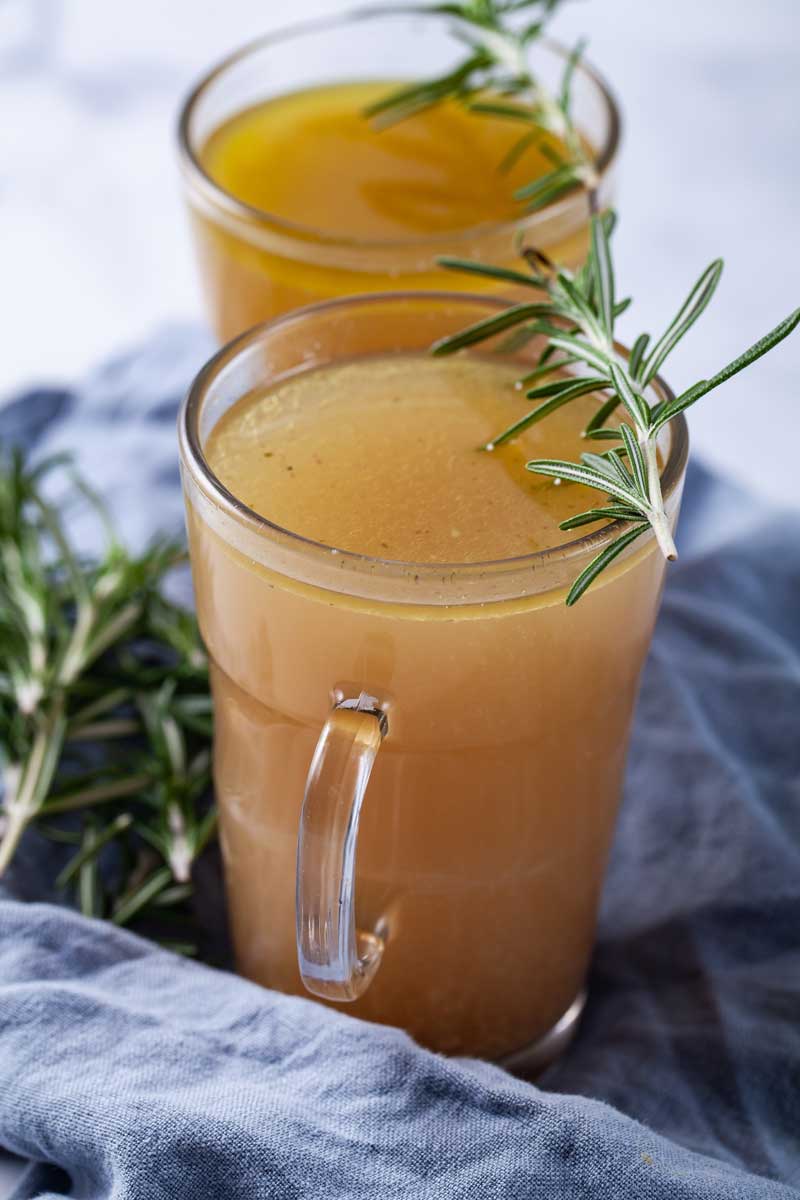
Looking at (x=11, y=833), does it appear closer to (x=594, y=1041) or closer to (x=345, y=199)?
(x=594, y=1041)

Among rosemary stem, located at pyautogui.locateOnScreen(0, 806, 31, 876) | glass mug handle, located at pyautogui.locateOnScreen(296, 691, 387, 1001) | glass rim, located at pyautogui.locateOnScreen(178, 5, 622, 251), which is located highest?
glass rim, located at pyautogui.locateOnScreen(178, 5, 622, 251)

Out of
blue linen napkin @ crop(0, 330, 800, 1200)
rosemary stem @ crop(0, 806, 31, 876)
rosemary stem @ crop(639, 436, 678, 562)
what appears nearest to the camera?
rosemary stem @ crop(639, 436, 678, 562)

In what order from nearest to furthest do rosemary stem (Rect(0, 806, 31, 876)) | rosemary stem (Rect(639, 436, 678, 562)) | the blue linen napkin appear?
rosemary stem (Rect(639, 436, 678, 562)), the blue linen napkin, rosemary stem (Rect(0, 806, 31, 876))

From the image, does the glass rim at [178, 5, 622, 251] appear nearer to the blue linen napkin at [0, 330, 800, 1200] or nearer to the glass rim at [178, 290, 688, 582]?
the glass rim at [178, 290, 688, 582]

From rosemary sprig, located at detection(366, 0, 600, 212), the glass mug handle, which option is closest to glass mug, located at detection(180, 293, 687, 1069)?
the glass mug handle

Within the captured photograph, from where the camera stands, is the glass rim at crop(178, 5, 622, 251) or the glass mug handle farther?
the glass rim at crop(178, 5, 622, 251)

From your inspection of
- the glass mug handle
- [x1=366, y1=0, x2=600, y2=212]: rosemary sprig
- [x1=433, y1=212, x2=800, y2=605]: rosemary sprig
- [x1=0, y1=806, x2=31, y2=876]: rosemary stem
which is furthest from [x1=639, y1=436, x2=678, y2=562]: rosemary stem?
[x1=0, y1=806, x2=31, y2=876]: rosemary stem

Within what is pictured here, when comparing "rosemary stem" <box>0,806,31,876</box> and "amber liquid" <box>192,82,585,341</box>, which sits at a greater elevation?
"amber liquid" <box>192,82,585,341</box>
